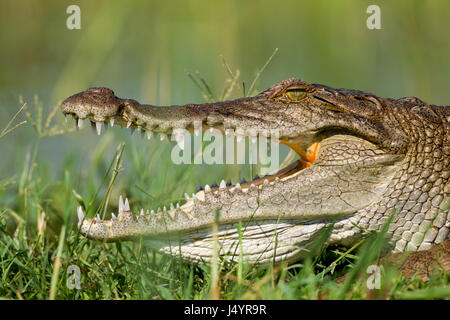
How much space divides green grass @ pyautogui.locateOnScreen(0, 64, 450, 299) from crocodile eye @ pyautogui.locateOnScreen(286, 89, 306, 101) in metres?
1.05

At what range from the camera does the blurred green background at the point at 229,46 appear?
8.69m

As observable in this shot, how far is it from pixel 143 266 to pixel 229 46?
6770mm

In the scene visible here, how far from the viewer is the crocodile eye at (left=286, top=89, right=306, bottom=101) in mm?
3750

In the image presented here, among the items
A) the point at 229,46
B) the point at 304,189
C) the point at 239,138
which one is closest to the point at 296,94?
the point at 239,138

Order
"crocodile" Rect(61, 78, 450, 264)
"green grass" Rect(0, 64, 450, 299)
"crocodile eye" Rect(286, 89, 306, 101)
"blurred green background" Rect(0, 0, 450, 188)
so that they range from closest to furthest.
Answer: "green grass" Rect(0, 64, 450, 299), "crocodile" Rect(61, 78, 450, 264), "crocodile eye" Rect(286, 89, 306, 101), "blurred green background" Rect(0, 0, 450, 188)

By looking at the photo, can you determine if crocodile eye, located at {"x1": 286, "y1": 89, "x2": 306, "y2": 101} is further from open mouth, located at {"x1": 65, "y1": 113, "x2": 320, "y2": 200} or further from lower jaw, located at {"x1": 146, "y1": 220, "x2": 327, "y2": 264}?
lower jaw, located at {"x1": 146, "y1": 220, "x2": 327, "y2": 264}

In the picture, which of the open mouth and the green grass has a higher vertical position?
the open mouth

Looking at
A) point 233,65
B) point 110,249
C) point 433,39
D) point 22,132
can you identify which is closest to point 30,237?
point 110,249

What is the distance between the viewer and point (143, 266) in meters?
3.03

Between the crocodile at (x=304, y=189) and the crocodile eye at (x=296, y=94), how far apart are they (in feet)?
0.16

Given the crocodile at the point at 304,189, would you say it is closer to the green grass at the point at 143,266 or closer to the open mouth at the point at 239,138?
the open mouth at the point at 239,138

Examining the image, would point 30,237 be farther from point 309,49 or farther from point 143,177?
point 309,49

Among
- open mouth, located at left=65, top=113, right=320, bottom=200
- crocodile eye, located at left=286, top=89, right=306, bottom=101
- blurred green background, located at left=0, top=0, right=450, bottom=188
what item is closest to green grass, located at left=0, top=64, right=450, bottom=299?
open mouth, located at left=65, top=113, right=320, bottom=200

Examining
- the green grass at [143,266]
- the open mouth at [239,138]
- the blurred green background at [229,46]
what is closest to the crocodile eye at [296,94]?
the open mouth at [239,138]
